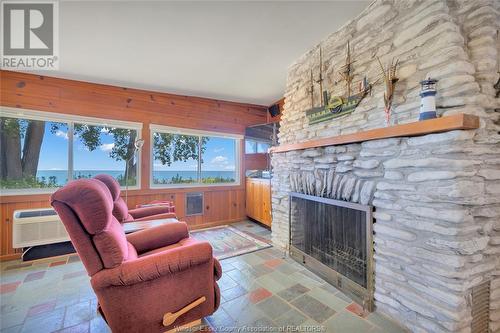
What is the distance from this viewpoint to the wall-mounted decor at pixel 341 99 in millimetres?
1978

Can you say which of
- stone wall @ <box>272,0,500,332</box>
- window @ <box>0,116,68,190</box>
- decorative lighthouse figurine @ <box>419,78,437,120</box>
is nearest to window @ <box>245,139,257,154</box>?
stone wall @ <box>272,0,500,332</box>

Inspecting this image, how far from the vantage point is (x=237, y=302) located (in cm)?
194

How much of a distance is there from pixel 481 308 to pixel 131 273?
223 cm

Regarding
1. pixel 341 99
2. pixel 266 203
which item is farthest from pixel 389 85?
pixel 266 203

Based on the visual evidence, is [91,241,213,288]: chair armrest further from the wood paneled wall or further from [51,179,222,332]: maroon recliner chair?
the wood paneled wall

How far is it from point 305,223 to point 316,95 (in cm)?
154

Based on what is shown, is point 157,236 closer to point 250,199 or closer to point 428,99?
point 428,99

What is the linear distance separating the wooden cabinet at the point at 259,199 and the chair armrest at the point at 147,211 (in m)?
1.75

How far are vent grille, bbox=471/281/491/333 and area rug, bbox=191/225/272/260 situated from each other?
2196mm

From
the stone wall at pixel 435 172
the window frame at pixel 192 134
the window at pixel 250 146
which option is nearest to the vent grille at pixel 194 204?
the window frame at pixel 192 134

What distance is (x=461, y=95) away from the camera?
1.33 meters

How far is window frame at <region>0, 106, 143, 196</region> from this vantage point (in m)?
2.96

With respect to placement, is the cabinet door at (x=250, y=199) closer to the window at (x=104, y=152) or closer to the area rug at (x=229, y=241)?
the area rug at (x=229, y=241)

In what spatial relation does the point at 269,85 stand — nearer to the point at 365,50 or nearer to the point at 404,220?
the point at 365,50
